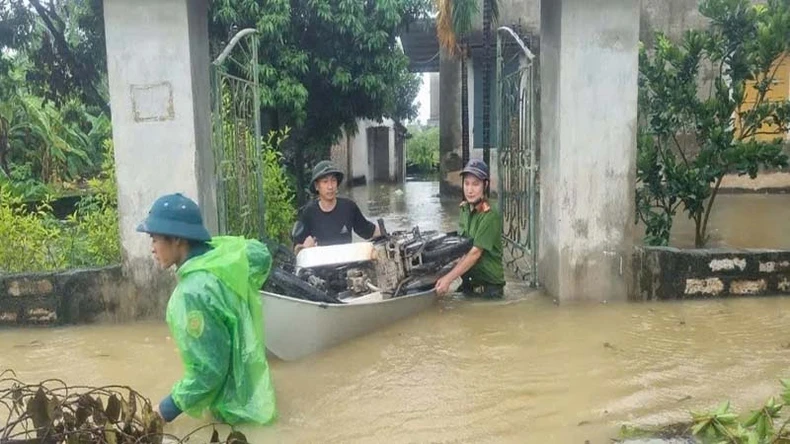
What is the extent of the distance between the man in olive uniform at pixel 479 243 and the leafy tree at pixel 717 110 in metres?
1.86

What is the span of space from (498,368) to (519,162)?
293 cm

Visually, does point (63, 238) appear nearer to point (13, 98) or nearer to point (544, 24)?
point (544, 24)

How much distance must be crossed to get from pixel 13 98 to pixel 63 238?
947 centimetres

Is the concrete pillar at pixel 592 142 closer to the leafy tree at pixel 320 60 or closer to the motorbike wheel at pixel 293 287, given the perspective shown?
the motorbike wheel at pixel 293 287

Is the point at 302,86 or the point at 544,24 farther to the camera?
the point at 302,86

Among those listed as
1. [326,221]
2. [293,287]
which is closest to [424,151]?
[326,221]

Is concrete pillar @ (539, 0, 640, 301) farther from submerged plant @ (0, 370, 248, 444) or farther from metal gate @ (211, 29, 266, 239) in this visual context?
submerged plant @ (0, 370, 248, 444)

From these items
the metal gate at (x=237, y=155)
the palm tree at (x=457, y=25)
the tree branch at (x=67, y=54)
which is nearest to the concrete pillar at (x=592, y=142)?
the metal gate at (x=237, y=155)

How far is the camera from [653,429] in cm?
377

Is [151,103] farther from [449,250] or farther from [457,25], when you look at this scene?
[457,25]

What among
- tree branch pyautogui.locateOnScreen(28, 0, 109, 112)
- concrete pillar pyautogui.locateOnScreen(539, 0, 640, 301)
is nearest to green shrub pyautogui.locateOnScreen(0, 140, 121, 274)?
concrete pillar pyautogui.locateOnScreen(539, 0, 640, 301)

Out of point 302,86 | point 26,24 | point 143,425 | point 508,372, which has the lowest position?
point 508,372

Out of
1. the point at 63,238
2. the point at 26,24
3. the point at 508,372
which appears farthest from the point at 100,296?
the point at 26,24

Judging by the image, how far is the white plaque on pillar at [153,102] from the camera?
585cm
